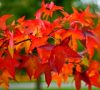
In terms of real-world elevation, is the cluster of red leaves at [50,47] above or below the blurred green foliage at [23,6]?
above

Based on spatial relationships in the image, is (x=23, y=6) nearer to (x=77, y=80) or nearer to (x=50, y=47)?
(x=77, y=80)

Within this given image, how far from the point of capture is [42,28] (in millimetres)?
1351

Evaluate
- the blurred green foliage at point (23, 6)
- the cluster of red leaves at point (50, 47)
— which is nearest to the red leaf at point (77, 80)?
the cluster of red leaves at point (50, 47)

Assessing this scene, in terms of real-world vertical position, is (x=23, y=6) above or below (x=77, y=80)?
below

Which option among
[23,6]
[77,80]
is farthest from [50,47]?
[23,6]

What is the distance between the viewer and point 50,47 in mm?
1234

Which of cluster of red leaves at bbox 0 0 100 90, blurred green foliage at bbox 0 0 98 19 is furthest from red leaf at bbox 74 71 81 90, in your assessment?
blurred green foliage at bbox 0 0 98 19

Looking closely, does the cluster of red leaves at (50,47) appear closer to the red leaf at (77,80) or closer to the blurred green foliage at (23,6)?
the red leaf at (77,80)


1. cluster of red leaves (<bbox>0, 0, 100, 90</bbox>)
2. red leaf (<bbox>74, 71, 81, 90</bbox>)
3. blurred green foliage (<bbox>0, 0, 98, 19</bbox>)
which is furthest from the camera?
blurred green foliage (<bbox>0, 0, 98, 19</bbox>)

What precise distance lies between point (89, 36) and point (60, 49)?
0.36 ft

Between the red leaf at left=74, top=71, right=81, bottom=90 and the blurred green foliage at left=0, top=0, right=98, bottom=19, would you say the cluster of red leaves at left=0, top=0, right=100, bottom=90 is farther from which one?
the blurred green foliage at left=0, top=0, right=98, bottom=19

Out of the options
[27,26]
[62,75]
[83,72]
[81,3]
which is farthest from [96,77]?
[81,3]

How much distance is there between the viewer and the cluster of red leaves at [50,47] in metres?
1.21

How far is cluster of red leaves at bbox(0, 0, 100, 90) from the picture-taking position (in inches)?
47.8
